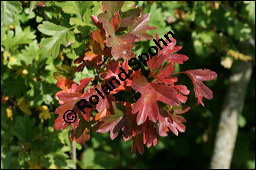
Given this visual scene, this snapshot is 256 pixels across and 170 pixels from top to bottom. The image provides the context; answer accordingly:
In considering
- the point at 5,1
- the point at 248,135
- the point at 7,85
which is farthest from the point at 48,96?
the point at 248,135

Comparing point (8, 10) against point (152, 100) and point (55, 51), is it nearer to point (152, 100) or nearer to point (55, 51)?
point (55, 51)

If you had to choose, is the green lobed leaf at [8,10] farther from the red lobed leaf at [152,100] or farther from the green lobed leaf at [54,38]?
the red lobed leaf at [152,100]

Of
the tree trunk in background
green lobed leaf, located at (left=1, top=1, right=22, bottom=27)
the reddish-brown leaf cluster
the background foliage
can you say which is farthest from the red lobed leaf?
the tree trunk in background

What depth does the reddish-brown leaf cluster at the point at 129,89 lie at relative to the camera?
4.41 ft

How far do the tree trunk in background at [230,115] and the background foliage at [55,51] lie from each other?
137 millimetres

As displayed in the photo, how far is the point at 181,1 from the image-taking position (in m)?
2.68

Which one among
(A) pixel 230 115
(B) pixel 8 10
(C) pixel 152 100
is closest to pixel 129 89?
(C) pixel 152 100

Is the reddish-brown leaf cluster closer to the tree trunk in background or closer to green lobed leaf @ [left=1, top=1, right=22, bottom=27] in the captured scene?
green lobed leaf @ [left=1, top=1, right=22, bottom=27]

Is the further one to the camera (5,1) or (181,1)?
(181,1)

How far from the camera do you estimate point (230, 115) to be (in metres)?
3.25

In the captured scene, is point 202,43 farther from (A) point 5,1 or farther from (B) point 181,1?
(A) point 5,1

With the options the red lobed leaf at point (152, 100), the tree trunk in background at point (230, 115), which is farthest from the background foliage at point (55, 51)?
the red lobed leaf at point (152, 100)

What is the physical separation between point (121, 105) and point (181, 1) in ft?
4.77

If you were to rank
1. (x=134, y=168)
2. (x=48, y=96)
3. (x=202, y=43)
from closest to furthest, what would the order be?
(x=48, y=96)
(x=202, y=43)
(x=134, y=168)
